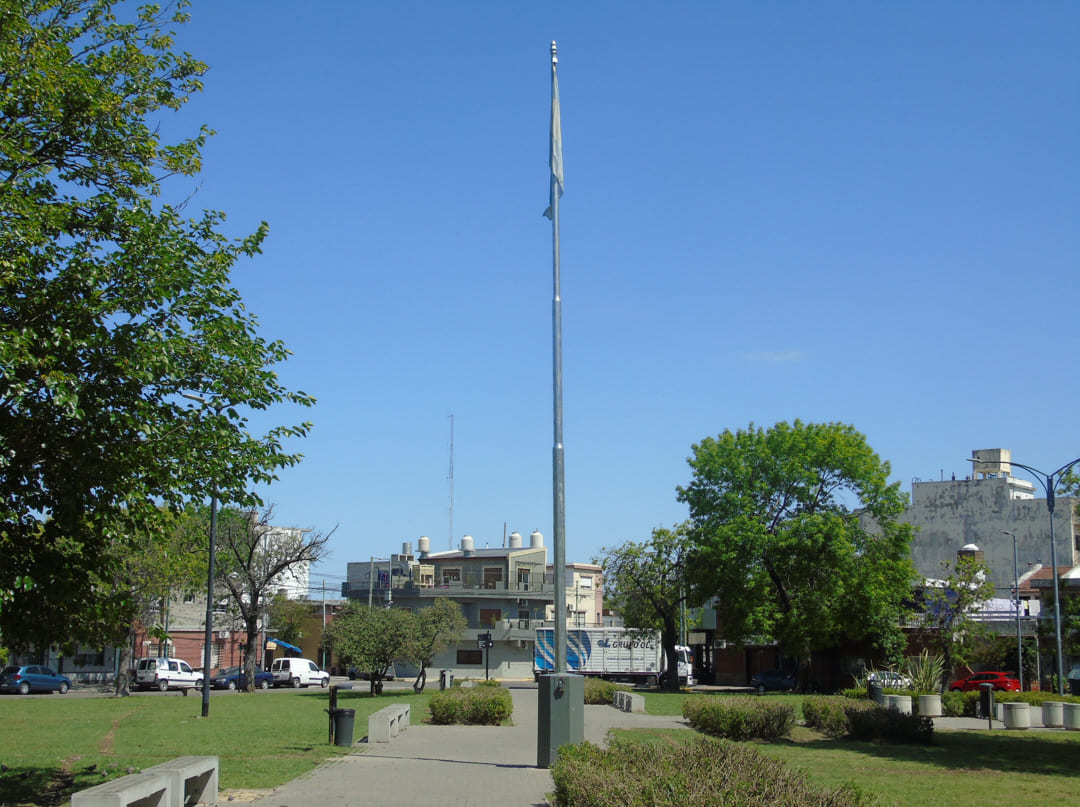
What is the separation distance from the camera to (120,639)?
42.1ft

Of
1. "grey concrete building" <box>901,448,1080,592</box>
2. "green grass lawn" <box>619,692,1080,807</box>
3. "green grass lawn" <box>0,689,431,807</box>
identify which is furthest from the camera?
"grey concrete building" <box>901,448,1080,592</box>

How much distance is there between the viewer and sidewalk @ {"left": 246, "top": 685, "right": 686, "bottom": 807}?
12695mm

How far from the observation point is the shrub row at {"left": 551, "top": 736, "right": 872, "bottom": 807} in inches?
285

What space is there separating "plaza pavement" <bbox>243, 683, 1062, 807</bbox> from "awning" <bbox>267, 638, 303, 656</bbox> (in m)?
54.0

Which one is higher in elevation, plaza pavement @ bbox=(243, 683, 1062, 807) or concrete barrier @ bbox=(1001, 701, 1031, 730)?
plaza pavement @ bbox=(243, 683, 1062, 807)

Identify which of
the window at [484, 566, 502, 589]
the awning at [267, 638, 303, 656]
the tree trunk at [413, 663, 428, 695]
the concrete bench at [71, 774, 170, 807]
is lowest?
the awning at [267, 638, 303, 656]

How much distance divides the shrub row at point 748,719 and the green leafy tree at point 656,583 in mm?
30773

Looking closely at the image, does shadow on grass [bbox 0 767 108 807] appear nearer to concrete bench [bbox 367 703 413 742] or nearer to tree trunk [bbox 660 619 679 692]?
concrete bench [bbox 367 703 413 742]

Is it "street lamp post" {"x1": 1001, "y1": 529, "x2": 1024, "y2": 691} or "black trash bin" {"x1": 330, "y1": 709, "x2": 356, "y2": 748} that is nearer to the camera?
"black trash bin" {"x1": 330, "y1": 709, "x2": 356, "y2": 748}

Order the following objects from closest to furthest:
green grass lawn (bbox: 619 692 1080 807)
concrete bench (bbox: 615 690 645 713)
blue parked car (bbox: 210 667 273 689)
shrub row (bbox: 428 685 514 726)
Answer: green grass lawn (bbox: 619 692 1080 807)
shrub row (bbox: 428 685 514 726)
concrete bench (bbox: 615 690 645 713)
blue parked car (bbox: 210 667 273 689)

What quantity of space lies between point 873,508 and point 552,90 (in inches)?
1520

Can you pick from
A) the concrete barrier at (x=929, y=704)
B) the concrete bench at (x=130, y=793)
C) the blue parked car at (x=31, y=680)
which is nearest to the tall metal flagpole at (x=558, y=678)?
the concrete bench at (x=130, y=793)

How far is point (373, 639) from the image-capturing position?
40.4 m

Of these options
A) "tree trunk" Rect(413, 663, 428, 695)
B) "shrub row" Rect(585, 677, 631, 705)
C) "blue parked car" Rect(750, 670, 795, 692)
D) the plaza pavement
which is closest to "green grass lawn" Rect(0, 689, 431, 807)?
the plaza pavement
